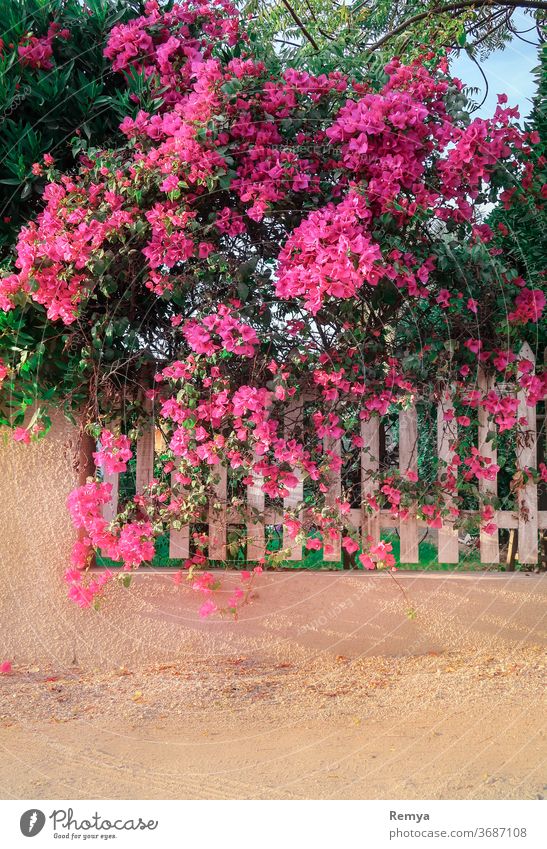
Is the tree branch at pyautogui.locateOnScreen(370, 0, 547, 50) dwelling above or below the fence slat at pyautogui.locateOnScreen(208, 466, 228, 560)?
above

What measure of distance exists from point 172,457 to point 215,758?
63.6 inches

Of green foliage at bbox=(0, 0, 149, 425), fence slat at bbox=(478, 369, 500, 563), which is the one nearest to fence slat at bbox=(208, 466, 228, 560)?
green foliage at bbox=(0, 0, 149, 425)

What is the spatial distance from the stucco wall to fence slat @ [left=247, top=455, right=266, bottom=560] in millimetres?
153

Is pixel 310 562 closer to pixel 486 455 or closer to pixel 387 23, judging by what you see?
pixel 486 455

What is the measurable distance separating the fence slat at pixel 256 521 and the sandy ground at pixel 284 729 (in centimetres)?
56

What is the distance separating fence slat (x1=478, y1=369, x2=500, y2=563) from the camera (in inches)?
166

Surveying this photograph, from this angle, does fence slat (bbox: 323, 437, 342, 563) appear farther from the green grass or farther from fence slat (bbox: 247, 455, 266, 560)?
fence slat (bbox: 247, 455, 266, 560)

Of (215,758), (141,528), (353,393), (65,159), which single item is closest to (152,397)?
(141,528)

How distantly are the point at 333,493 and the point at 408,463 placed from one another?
0.43 m

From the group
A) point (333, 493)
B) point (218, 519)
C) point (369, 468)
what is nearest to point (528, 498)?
point (369, 468)

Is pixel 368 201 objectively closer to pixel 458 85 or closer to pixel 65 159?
pixel 458 85

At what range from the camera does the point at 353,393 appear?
157 inches

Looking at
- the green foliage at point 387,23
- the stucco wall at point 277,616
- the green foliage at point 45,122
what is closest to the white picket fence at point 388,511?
the stucco wall at point 277,616

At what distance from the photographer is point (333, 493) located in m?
4.23
